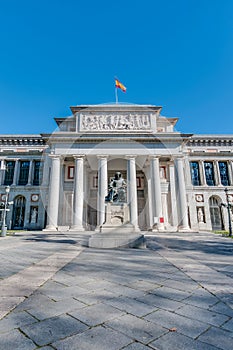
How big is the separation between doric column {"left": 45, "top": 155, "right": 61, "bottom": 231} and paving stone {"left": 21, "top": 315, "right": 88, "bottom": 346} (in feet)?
71.1

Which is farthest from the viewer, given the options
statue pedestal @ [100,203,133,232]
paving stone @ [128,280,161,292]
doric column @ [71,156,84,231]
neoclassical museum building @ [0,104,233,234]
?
neoclassical museum building @ [0,104,233,234]

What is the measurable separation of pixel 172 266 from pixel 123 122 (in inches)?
911

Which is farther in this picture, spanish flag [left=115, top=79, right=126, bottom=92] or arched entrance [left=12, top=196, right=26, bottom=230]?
arched entrance [left=12, top=196, right=26, bottom=230]

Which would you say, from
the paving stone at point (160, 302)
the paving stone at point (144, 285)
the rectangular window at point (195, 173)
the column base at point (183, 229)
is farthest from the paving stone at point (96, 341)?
the rectangular window at point (195, 173)

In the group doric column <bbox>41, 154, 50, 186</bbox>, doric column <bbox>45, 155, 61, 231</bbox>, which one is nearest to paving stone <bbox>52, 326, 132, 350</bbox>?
doric column <bbox>45, 155, 61, 231</bbox>

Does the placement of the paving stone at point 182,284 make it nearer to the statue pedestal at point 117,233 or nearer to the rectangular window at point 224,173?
the statue pedestal at point 117,233

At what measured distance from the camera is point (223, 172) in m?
33.4

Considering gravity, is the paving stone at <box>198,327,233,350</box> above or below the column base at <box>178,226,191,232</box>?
above

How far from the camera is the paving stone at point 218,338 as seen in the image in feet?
5.72

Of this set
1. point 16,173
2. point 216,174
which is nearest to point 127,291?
point 16,173

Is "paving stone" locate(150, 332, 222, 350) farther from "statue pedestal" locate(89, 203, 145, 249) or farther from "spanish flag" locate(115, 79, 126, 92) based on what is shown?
"spanish flag" locate(115, 79, 126, 92)

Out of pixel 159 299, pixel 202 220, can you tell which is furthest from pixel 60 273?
pixel 202 220

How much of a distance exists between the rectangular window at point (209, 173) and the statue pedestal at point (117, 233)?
27.3 metres

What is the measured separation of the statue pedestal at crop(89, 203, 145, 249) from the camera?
29.5 feet
